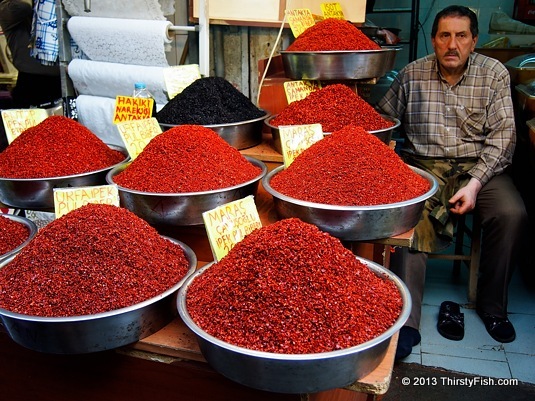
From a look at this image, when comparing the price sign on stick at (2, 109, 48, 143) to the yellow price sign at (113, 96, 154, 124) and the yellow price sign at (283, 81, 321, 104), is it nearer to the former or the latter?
the yellow price sign at (113, 96, 154, 124)

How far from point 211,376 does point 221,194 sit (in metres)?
0.43

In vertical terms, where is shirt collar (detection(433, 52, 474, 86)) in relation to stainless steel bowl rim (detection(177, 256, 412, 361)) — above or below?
above

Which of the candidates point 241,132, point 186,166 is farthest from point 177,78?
point 186,166

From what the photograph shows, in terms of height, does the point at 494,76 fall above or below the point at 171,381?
above

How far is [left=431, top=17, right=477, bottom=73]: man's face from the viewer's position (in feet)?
7.69

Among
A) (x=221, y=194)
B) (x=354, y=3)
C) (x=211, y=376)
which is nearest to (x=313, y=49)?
(x=354, y=3)

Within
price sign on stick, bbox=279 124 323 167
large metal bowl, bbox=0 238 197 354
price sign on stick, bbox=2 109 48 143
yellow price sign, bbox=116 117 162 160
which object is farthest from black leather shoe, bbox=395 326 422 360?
price sign on stick, bbox=2 109 48 143

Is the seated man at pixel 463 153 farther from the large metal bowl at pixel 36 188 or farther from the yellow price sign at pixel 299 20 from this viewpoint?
the large metal bowl at pixel 36 188

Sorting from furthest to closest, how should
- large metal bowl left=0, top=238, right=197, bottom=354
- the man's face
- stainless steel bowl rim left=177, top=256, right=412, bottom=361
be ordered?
the man's face → large metal bowl left=0, top=238, right=197, bottom=354 → stainless steel bowl rim left=177, top=256, right=412, bottom=361

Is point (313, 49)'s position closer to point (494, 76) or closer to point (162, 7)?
point (162, 7)

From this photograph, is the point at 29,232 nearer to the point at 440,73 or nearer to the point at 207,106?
the point at 207,106

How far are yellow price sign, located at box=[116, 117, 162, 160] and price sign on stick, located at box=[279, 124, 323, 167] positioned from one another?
0.42 meters

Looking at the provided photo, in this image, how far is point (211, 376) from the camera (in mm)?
1058

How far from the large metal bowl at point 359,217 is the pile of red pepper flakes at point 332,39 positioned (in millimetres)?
856
